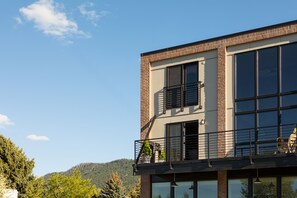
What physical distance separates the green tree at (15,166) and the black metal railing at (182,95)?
22.1 meters

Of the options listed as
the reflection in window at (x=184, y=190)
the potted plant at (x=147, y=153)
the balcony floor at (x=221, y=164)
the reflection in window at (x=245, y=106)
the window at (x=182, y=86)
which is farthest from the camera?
the window at (x=182, y=86)

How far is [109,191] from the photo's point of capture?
2906 inches

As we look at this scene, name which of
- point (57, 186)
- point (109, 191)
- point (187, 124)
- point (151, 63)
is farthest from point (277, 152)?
point (109, 191)

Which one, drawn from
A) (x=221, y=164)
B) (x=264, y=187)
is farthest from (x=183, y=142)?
(x=264, y=187)

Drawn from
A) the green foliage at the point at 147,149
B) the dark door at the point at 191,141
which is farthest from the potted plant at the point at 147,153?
the dark door at the point at 191,141

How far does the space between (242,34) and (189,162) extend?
628 cm

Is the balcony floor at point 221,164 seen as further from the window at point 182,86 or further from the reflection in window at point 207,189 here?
the window at point 182,86

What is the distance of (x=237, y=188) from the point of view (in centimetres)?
2325

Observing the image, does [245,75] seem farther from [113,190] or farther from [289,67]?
[113,190]

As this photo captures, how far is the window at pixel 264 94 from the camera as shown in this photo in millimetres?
22547

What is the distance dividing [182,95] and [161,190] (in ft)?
15.4

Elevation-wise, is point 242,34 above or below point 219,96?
above

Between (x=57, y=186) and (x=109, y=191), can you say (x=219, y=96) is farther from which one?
(x=109, y=191)

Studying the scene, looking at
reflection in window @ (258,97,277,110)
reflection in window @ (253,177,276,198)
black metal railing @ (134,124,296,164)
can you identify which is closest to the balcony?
black metal railing @ (134,124,296,164)
